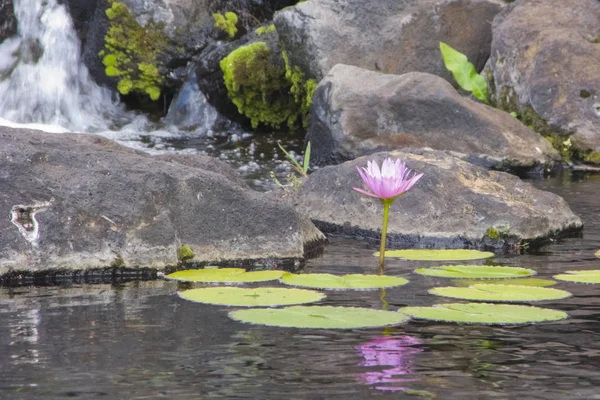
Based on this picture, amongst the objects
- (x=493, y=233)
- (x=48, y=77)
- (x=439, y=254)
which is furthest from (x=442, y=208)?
(x=48, y=77)

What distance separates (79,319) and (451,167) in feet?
9.50

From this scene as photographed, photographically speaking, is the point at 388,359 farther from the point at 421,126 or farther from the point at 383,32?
the point at 383,32

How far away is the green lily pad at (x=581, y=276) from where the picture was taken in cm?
417

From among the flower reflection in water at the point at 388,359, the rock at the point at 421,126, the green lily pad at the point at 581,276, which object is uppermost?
the rock at the point at 421,126

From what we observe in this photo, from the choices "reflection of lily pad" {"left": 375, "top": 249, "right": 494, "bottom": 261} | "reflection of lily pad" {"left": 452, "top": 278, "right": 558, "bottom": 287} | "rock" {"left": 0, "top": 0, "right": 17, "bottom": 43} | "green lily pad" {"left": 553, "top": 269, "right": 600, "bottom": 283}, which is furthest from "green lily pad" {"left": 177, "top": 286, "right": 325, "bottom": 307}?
"rock" {"left": 0, "top": 0, "right": 17, "bottom": 43}

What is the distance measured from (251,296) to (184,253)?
85cm

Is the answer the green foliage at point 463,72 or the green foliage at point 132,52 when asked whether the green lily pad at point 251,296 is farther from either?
the green foliage at point 132,52

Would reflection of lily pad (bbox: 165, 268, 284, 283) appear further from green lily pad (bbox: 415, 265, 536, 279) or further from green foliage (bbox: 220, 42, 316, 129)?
green foliage (bbox: 220, 42, 316, 129)

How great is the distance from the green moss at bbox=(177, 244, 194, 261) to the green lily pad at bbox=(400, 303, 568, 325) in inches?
51.4

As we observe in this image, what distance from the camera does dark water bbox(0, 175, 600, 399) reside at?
267 cm

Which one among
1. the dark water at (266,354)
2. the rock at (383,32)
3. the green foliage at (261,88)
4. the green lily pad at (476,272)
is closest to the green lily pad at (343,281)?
the dark water at (266,354)

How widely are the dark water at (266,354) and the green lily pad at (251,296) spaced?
51mm

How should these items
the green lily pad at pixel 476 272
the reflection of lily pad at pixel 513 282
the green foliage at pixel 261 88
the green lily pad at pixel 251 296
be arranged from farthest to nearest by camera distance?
1. the green foliage at pixel 261 88
2. the green lily pad at pixel 476 272
3. the reflection of lily pad at pixel 513 282
4. the green lily pad at pixel 251 296

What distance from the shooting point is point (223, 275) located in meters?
4.23
